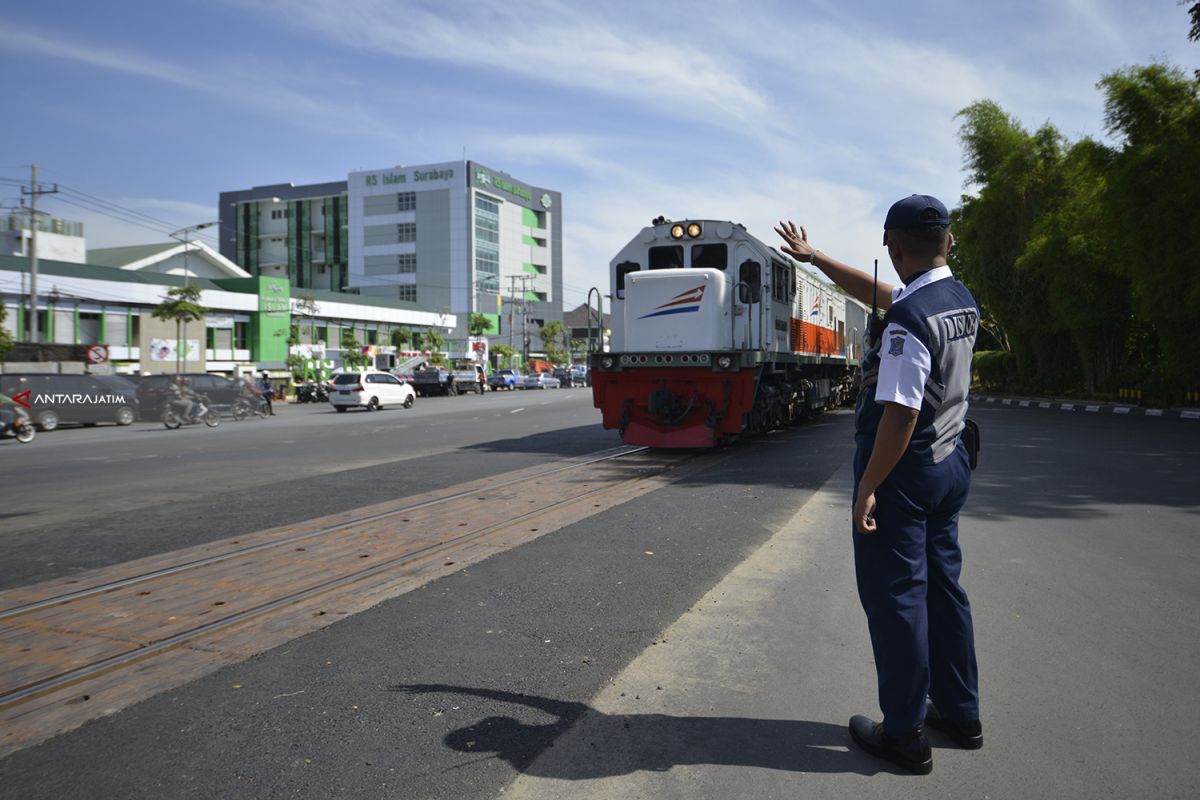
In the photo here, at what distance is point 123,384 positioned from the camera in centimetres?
2669

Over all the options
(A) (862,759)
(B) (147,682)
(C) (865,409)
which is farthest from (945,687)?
(B) (147,682)

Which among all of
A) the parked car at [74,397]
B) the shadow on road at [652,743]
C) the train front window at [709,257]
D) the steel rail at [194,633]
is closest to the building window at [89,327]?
the parked car at [74,397]

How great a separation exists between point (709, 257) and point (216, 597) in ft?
33.0

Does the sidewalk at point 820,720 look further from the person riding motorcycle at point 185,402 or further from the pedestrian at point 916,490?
the person riding motorcycle at point 185,402

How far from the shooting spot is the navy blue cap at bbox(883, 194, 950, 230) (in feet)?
10.3

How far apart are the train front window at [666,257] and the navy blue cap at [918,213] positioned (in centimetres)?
1085

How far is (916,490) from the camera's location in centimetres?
304

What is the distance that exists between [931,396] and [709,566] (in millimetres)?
3368

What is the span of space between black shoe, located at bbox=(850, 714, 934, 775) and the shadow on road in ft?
0.16

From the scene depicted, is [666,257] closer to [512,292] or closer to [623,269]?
[623,269]


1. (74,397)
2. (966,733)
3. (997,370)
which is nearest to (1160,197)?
(997,370)

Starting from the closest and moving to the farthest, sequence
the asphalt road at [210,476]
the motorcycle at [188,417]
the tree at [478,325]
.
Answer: the asphalt road at [210,476] < the motorcycle at [188,417] < the tree at [478,325]

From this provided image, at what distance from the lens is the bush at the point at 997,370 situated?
39.7 meters

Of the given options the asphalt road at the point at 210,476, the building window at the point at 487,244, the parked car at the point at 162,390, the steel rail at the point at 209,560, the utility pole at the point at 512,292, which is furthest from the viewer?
the building window at the point at 487,244
